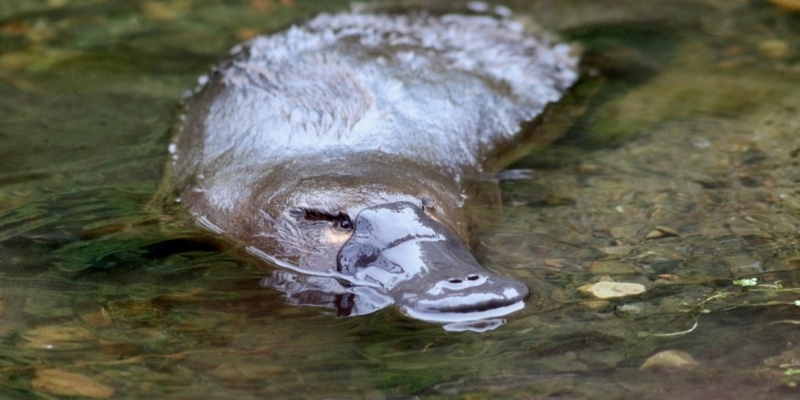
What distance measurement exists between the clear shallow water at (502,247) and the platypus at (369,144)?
0.16 metres

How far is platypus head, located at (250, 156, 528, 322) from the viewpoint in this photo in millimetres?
3496

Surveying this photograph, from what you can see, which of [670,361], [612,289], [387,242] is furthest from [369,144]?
[670,361]

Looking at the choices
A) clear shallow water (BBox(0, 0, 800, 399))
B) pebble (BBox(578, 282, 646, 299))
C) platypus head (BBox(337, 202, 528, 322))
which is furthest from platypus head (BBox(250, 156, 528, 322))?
pebble (BBox(578, 282, 646, 299))

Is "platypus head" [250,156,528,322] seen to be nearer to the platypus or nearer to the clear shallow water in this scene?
the platypus

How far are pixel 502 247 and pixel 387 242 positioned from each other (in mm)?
668

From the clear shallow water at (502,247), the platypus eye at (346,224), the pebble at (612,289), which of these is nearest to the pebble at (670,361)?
the clear shallow water at (502,247)

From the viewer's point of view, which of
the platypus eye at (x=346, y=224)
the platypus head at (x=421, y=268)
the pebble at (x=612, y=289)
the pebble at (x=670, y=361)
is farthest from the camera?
the platypus eye at (x=346, y=224)

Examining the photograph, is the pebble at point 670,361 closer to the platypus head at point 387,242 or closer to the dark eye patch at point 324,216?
the platypus head at point 387,242

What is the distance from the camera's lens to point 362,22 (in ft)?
20.4

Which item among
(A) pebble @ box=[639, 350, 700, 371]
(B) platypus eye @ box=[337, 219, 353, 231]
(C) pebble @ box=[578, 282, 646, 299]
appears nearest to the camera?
(A) pebble @ box=[639, 350, 700, 371]

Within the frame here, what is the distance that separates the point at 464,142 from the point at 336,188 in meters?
1.22

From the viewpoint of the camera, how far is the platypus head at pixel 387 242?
350 centimetres

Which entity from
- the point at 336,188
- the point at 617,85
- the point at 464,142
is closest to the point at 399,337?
the point at 336,188

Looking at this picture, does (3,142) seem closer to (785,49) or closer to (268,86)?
(268,86)
